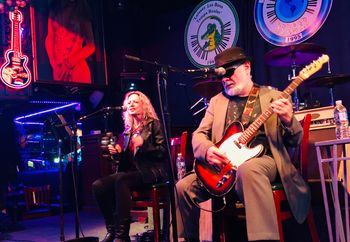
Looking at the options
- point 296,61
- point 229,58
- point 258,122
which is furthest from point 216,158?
point 296,61

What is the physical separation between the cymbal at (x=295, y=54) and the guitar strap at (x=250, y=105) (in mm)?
1463

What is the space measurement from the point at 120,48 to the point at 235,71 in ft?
16.1

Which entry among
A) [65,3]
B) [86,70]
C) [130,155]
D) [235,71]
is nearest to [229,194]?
[235,71]

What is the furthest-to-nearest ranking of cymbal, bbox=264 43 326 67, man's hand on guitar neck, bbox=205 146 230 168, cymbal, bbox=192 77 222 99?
cymbal, bbox=192 77 222 99, cymbal, bbox=264 43 326 67, man's hand on guitar neck, bbox=205 146 230 168

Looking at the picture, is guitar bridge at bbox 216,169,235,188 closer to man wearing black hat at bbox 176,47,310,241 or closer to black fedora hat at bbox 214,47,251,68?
man wearing black hat at bbox 176,47,310,241

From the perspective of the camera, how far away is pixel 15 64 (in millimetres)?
6344

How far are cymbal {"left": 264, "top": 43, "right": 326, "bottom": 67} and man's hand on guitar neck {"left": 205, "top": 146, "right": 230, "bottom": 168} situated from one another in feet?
6.47

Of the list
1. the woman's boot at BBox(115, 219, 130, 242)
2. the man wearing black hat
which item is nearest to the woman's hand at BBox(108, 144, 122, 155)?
the woman's boot at BBox(115, 219, 130, 242)

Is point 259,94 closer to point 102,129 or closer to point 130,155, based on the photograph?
point 130,155

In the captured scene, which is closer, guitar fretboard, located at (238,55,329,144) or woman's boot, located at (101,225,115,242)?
guitar fretboard, located at (238,55,329,144)

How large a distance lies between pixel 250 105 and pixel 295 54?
1757 millimetres

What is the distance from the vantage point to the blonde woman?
11.9ft

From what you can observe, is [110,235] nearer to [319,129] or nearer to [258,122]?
[258,122]

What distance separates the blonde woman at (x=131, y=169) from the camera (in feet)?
11.9
